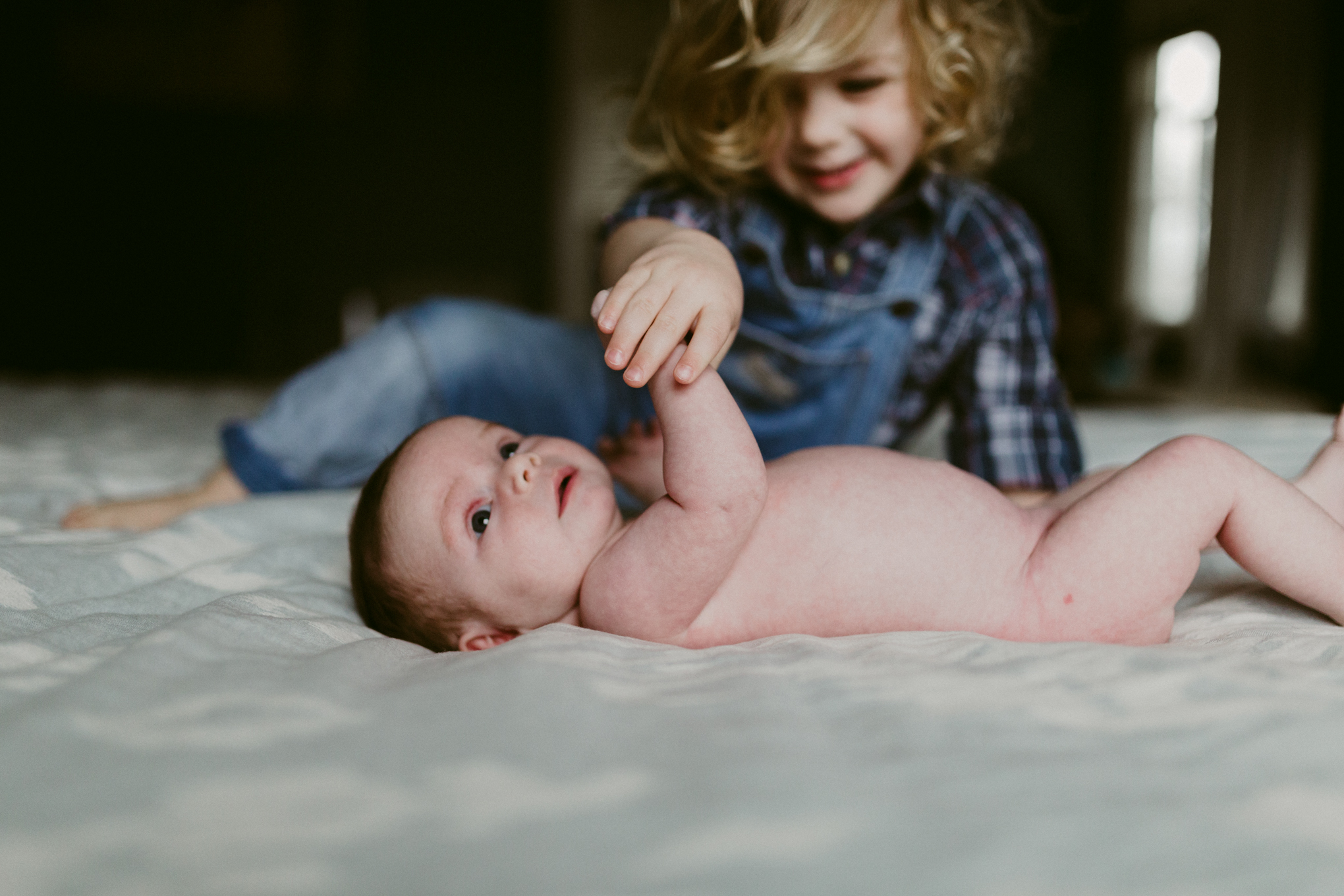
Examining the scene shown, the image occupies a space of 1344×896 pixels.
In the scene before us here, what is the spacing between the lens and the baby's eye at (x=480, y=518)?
0.65 meters

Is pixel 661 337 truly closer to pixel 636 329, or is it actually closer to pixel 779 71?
pixel 636 329

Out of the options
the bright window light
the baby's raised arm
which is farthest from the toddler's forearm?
the bright window light

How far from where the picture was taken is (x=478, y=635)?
65cm

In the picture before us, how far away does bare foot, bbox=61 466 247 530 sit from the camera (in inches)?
35.1

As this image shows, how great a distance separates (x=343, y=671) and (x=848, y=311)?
0.77m

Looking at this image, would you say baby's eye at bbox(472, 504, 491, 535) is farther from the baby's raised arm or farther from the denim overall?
the denim overall

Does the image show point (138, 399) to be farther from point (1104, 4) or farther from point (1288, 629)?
point (1104, 4)

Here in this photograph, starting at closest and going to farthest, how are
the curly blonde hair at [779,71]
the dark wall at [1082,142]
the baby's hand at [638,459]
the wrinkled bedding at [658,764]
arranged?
the wrinkled bedding at [658,764] < the curly blonde hair at [779,71] < the baby's hand at [638,459] < the dark wall at [1082,142]

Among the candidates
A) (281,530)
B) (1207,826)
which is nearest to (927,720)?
(1207,826)

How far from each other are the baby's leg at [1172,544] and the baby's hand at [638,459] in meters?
0.44

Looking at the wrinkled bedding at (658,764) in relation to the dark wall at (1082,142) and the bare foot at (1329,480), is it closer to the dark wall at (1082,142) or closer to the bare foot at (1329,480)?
the bare foot at (1329,480)

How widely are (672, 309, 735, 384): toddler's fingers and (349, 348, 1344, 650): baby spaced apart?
1 cm

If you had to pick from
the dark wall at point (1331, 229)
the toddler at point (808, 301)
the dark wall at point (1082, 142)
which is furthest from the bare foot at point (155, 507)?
the dark wall at point (1082, 142)

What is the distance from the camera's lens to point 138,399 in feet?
5.81
